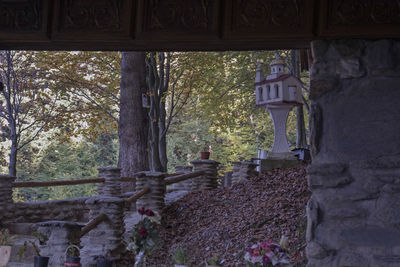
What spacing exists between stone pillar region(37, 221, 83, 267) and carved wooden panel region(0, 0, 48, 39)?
2195 mm

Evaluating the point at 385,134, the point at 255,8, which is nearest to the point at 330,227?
the point at 385,134

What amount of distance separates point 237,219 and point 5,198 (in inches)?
166

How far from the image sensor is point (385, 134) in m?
3.14

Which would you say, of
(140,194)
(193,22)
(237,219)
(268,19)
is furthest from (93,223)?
(268,19)

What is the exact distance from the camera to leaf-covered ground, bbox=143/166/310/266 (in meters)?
5.34

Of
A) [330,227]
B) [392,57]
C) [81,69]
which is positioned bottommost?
[330,227]

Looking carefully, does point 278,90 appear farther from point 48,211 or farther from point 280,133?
point 48,211

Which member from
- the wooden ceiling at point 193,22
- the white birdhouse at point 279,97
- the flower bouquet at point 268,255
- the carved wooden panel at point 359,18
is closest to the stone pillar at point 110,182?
the white birdhouse at point 279,97

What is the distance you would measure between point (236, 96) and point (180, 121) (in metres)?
6.56

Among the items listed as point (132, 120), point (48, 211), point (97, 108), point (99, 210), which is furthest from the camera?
point (97, 108)

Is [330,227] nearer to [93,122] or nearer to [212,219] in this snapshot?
[212,219]

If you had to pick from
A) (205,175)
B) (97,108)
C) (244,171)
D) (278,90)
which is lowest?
(205,175)

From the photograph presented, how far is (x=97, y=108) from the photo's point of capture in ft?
40.9

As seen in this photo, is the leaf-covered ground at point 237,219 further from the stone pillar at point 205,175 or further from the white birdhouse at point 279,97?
the stone pillar at point 205,175
